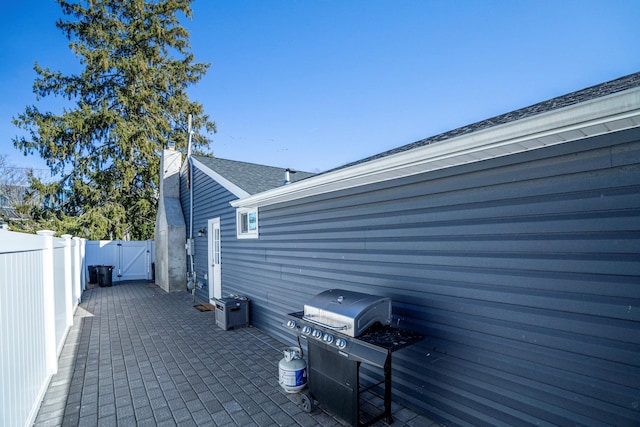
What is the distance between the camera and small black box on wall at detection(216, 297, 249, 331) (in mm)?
5879

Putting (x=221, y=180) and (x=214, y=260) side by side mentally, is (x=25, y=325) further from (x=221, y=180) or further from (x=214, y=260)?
(x=214, y=260)

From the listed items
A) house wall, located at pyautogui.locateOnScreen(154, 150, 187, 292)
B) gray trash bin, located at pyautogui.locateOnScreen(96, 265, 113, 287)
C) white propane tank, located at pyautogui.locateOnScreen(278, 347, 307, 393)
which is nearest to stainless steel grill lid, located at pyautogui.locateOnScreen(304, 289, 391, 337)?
white propane tank, located at pyautogui.locateOnScreen(278, 347, 307, 393)

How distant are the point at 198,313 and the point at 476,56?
7693 millimetres

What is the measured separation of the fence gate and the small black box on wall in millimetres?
8630

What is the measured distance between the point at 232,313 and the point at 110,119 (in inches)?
556

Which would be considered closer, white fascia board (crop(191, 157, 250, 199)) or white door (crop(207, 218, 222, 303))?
white fascia board (crop(191, 157, 250, 199))

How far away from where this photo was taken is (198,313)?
282 inches

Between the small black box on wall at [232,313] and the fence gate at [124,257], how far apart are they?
28.3ft

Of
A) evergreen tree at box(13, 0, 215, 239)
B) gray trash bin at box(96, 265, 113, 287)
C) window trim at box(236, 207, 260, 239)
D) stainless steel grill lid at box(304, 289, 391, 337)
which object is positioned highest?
evergreen tree at box(13, 0, 215, 239)

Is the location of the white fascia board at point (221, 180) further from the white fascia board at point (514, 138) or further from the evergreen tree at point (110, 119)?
the evergreen tree at point (110, 119)

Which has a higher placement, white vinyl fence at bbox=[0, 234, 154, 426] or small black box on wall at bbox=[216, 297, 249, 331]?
white vinyl fence at bbox=[0, 234, 154, 426]

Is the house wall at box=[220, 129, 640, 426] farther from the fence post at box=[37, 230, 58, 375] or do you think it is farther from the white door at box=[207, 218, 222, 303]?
the white door at box=[207, 218, 222, 303]

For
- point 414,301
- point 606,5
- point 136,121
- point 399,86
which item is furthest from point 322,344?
point 136,121

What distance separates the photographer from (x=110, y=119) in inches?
588
